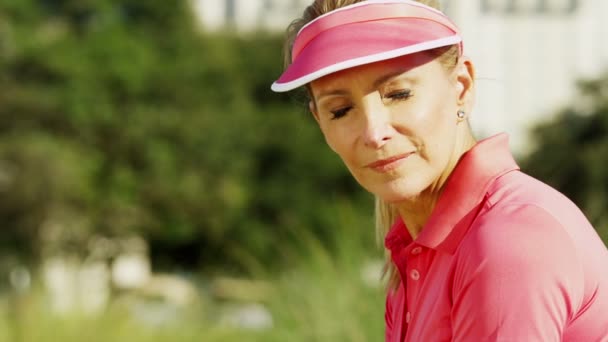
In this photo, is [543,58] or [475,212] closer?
[475,212]

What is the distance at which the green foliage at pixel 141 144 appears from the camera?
31.3 m

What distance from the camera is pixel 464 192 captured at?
72.3 inches

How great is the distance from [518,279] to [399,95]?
384mm

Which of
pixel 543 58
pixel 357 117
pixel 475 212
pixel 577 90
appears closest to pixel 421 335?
pixel 475 212

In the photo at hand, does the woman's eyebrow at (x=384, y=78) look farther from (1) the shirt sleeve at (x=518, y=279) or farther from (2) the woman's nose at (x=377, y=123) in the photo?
(1) the shirt sleeve at (x=518, y=279)

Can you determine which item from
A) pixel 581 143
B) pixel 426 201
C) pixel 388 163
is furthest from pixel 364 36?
pixel 581 143

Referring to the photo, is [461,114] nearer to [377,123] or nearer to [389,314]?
[377,123]

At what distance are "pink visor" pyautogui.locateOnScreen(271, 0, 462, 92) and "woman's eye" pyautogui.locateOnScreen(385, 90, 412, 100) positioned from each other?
0.07 m

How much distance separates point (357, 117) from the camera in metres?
1.85

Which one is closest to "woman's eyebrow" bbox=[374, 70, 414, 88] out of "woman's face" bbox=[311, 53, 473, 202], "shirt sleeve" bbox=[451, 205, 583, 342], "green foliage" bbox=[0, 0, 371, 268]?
"woman's face" bbox=[311, 53, 473, 202]

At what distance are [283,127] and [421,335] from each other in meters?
34.5

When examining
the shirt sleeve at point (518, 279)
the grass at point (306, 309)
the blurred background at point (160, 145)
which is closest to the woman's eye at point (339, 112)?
the shirt sleeve at point (518, 279)

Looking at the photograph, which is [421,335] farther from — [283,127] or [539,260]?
[283,127]

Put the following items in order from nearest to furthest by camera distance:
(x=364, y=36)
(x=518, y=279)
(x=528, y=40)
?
(x=518, y=279)
(x=364, y=36)
(x=528, y=40)
